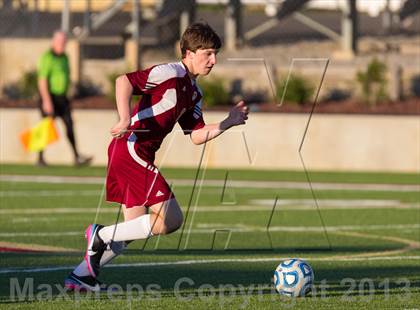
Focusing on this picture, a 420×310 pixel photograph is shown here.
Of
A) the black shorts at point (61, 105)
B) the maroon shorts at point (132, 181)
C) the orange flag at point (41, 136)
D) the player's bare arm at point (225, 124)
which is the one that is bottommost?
the orange flag at point (41, 136)

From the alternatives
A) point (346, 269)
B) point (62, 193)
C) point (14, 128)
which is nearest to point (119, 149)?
point (346, 269)

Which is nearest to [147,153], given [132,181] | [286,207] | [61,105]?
[132,181]

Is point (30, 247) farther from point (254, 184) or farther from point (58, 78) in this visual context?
point (58, 78)

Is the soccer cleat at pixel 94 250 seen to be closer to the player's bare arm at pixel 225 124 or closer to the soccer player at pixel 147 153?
the soccer player at pixel 147 153

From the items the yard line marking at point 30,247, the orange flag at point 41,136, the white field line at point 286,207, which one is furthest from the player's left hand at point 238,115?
the orange flag at point 41,136

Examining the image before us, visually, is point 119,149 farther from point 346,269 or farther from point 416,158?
point 416,158

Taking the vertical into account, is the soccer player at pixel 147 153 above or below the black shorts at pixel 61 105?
above

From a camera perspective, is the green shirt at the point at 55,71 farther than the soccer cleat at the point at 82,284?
Yes

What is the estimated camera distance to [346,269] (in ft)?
36.1

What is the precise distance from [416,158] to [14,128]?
797cm

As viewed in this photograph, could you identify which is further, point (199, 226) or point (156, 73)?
point (199, 226)

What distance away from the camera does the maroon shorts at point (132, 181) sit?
937 cm

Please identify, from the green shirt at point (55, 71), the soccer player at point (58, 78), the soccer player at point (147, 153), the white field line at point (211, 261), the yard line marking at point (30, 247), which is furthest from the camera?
the green shirt at point (55, 71)

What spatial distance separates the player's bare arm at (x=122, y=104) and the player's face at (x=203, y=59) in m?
0.51
